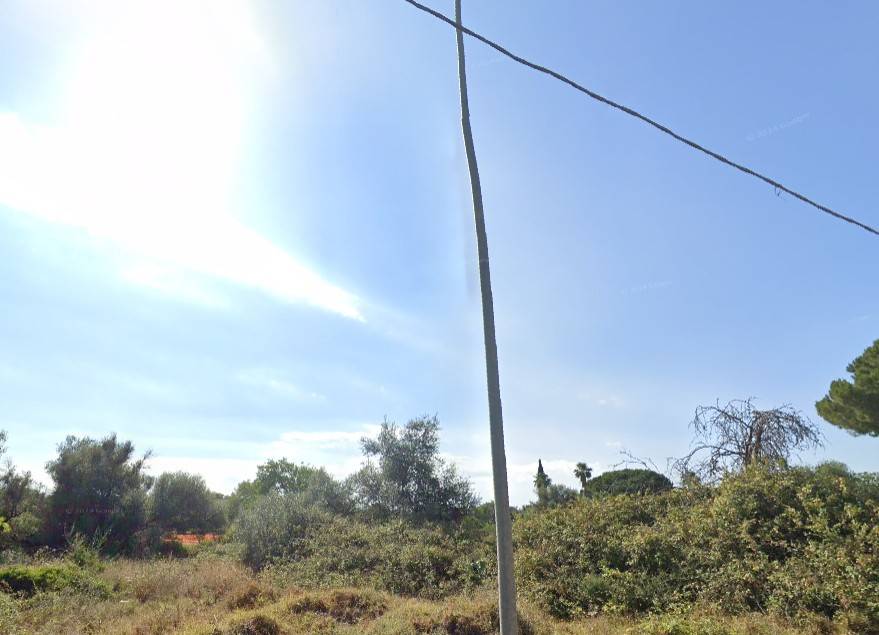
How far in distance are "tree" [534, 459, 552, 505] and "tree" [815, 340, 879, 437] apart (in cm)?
1127

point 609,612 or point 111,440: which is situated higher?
point 111,440

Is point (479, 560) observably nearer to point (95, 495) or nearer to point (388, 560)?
point (388, 560)

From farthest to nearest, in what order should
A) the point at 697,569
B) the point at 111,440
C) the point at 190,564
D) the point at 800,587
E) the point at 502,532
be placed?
the point at 111,440
the point at 190,564
the point at 697,569
the point at 800,587
the point at 502,532

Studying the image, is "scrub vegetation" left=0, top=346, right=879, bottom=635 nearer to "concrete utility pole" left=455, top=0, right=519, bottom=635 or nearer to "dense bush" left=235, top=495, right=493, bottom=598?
"dense bush" left=235, top=495, right=493, bottom=598

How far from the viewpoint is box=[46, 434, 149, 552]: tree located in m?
21.8

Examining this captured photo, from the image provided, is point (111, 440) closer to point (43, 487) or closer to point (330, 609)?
point (43, 487)

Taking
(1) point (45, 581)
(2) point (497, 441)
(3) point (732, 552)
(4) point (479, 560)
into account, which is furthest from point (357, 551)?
(2) point (497, 441)

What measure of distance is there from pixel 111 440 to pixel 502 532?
82.8ft

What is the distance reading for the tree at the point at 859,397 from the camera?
19.2 m

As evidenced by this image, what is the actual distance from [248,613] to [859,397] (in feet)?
68.1

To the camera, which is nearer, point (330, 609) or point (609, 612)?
point (609, 612)

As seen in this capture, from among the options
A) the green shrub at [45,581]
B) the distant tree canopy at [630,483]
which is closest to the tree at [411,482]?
the distant tree canopy at [630,483]

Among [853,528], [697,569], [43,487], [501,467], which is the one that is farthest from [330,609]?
[43,487]

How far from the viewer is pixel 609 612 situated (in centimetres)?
907
